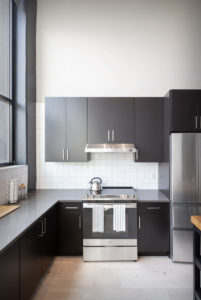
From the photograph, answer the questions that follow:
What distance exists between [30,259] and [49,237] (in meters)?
0.61

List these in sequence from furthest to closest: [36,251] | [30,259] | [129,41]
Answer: [129,41], [36,251], [30,259]

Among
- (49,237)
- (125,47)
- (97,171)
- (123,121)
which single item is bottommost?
(49,237)

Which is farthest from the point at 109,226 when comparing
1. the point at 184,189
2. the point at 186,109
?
the point at 186,109

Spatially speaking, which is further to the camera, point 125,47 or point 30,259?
point 125,47

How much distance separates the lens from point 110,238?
2.86 m

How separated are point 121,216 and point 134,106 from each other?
5.24 feet

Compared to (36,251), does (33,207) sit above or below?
above

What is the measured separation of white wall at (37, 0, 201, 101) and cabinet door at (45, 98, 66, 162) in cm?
63

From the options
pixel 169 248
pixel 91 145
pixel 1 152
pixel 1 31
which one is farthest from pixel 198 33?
pixel 1 152

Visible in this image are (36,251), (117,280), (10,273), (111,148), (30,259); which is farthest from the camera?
(111,148)

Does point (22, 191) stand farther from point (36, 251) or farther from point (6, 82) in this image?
point (6, 82)

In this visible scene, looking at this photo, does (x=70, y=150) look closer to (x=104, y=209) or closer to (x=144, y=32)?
(x=104, y=209)

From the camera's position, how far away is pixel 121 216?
285cm

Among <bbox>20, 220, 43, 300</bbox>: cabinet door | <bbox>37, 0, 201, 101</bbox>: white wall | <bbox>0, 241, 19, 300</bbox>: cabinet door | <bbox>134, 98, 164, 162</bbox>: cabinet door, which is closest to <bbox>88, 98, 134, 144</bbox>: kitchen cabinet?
<bbox>134, 98, 164, 162</bbox>: cabinet door
